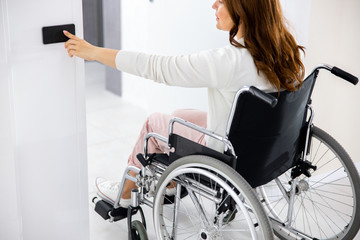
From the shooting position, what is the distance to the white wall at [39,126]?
66.4 inches

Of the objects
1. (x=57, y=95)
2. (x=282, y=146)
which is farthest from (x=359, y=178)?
(x=57, y=95)

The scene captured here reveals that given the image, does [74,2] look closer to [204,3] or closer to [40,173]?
[40,173]

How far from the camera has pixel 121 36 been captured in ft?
13.1

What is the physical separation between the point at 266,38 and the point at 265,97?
30cm

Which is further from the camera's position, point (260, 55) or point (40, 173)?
point (40, 173)

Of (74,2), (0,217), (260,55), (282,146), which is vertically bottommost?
(0,217)

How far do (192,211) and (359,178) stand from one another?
0.89 metres

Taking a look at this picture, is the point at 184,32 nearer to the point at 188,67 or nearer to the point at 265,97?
the point at 188,67

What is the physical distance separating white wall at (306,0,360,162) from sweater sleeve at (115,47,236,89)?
3.26 ft

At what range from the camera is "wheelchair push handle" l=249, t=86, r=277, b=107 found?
1547 mm

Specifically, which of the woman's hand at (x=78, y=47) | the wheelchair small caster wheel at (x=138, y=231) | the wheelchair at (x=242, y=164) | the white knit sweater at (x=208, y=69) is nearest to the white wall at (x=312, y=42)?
the wheelchair at (x=242, y=164)

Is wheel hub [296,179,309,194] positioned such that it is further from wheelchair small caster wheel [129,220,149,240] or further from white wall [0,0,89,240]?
white wall [0,0,89,240]

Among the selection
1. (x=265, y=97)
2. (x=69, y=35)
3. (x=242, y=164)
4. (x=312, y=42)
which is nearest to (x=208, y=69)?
(x=265, y=97)

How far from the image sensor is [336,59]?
2725 mm
